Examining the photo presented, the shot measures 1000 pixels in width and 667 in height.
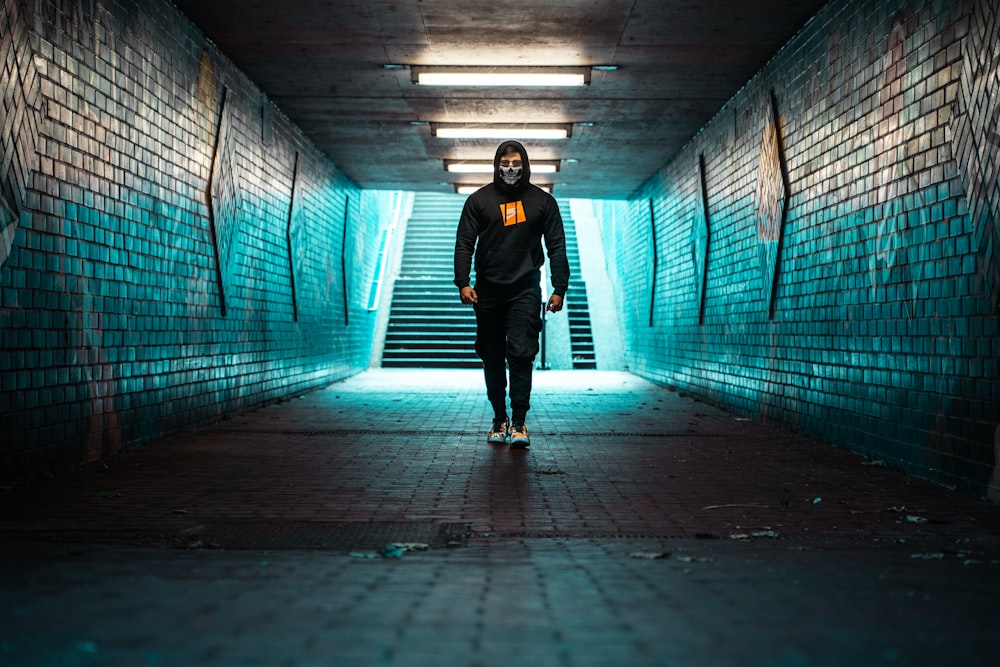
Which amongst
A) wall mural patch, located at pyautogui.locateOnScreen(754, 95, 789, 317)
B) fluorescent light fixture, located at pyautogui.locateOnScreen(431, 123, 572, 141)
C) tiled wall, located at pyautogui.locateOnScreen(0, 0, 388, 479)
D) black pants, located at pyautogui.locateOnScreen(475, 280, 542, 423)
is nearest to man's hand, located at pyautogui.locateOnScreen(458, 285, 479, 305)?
black pants, located at pyautogui.locateOnScreen(475, 280, 542, 423)

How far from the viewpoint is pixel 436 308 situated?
2027cm

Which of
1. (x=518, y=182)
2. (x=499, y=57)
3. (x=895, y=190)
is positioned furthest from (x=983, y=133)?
(x=499, y=57)

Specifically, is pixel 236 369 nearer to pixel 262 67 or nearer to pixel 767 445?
pixel 262 67

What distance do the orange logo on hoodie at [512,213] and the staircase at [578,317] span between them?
11471 millimetres

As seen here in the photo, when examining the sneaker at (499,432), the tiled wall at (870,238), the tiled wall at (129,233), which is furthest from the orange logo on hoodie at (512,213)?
the tiled wall at (129,233)

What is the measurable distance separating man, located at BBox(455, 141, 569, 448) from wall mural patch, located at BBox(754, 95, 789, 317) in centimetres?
225

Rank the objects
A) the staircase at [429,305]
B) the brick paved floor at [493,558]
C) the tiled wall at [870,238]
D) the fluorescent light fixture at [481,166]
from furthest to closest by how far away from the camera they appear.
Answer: the staircase at [429,305] < the fluorescent light fixture at [481,166] < the tiled wall at [870,238] < the brick paved floor at [493,558]

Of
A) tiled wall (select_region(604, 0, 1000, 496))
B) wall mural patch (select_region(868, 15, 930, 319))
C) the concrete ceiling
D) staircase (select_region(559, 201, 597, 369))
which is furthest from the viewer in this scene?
staircase (select_region(559, 201, 597, 369))

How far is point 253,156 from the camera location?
9523 millimetres

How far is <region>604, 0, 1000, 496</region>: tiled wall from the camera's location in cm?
474

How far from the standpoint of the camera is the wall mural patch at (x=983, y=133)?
4.47 meters

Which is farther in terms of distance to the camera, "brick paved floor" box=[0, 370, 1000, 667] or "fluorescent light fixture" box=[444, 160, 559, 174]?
"fluorescent light fixture" box=[444, 160, 559, 174]

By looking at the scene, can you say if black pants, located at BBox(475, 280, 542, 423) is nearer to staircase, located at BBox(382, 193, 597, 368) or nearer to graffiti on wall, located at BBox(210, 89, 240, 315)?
graffiti on wall, located at BBox(210, 89, 240, 315)

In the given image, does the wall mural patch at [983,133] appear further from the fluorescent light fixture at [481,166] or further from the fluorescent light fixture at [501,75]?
the fluorescent light fixture at [481,166]
